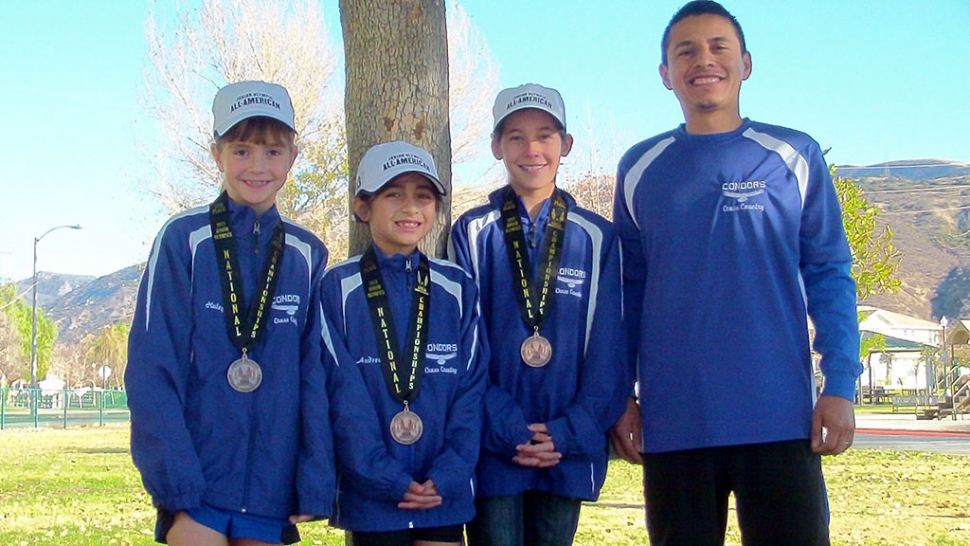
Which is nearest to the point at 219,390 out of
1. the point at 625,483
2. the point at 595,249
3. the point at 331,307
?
the point at 331,307

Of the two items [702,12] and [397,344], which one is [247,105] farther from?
[702,12]

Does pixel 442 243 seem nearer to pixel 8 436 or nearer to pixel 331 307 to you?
pixel 331 307

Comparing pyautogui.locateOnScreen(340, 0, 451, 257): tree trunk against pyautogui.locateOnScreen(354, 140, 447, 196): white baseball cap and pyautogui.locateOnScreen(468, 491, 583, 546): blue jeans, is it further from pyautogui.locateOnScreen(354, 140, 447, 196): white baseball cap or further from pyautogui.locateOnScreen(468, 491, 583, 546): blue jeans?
pyautogui.locateOnScreen(468, 491, 583, 546): blue jeans

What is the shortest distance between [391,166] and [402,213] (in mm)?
201

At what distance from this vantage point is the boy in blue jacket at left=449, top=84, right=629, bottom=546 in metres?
3.88

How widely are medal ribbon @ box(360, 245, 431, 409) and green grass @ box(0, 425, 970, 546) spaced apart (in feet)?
15.5

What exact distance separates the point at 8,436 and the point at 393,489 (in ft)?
94.6

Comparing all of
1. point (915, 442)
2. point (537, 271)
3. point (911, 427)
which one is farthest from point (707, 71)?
point (911, 427)

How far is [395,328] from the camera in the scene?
3887 mm

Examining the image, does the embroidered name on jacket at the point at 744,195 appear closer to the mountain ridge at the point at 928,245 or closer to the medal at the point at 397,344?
the medal at the point at 397,344

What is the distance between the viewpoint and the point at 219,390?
11.7ft

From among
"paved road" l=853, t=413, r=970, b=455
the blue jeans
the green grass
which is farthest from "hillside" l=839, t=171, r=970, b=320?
the blue jeans

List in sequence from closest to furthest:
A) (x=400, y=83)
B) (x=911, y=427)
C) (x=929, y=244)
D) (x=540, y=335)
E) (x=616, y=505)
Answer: (x=540, y=335)
(x=400, y=83)
(x=616, y=505)
(x=911, y=427)
(x=929, y=244)

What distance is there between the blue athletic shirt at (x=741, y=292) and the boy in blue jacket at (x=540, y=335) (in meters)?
0.24
